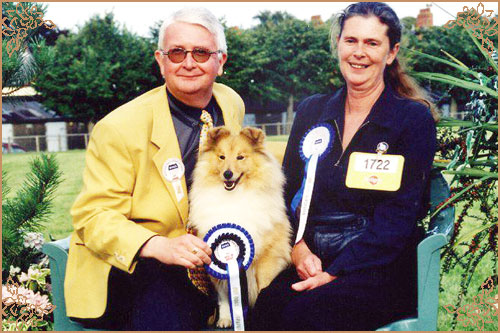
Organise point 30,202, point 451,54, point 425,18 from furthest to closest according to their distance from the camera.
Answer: point 425,18 < point 451,54 < point 30,202

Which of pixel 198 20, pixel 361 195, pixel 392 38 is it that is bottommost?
pixel 361 195

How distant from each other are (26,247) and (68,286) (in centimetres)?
149

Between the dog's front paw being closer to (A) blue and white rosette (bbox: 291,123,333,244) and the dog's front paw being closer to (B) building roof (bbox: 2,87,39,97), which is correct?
(A) blue and white rosette (bbox: 291,123,333,244)

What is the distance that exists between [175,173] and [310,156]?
73 centimetres

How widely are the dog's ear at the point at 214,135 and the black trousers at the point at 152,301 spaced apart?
667 millimetres

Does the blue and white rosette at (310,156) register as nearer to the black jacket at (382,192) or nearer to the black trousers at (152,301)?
the black jacket at (382,192)

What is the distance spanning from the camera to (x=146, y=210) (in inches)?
90.0

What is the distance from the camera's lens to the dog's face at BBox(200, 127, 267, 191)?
2.45m

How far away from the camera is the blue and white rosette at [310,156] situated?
238 centimetres

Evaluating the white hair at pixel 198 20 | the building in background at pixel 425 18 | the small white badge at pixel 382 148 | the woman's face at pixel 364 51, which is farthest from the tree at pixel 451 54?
the white hair at pixel 198 20

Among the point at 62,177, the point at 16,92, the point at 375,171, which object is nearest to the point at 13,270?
the point at 62,177

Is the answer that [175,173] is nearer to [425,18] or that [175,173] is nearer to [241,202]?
[241,202]

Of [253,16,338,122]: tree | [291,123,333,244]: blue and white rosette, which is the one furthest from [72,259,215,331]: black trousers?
[253,16,338,122]: tree

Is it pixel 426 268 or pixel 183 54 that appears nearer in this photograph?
pixel 426 268
